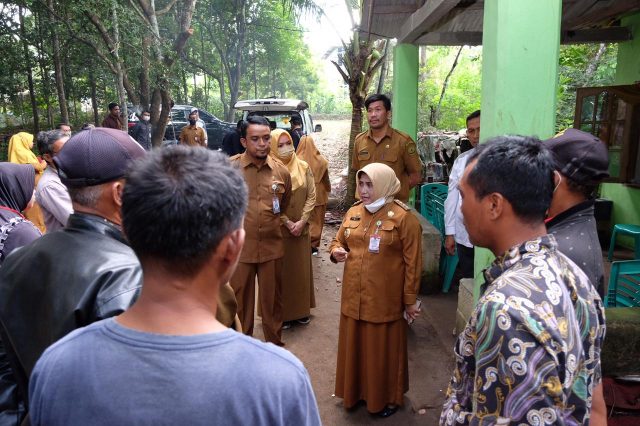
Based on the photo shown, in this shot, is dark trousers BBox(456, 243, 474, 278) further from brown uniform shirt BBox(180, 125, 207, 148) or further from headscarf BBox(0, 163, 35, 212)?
brown uniform shirt BBox(180, 125, 207, 148)

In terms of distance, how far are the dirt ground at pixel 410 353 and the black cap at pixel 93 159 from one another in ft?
7.95

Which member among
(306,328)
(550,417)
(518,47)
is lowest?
(306,328)

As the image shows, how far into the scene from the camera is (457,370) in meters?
1.52

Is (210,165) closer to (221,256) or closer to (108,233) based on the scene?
(221,256)

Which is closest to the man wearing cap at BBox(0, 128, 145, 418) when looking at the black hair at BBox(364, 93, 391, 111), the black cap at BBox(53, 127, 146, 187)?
the black cap at BBox(53, 127, 146, 187)

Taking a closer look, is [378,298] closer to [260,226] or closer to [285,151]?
[260,226]

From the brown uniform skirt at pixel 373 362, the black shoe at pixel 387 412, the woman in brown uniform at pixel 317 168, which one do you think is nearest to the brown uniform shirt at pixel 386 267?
the brown uniform skirt at pixel 373 362

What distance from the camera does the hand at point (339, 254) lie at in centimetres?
313

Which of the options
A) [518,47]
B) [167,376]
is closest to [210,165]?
[167,376]

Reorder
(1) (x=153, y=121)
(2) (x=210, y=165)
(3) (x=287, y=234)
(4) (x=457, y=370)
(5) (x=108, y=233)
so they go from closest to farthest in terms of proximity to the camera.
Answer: (2) (x=210, y=165)
(5) (x=108, y=233)
(4) (x=457, y=370)
(3) (x=287, y=234)
(1) (x=153, y=121)

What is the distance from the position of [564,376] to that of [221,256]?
3.01 ft

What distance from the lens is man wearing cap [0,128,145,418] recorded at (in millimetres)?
1213

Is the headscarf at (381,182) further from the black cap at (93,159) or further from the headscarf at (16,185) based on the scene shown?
the headscarf at (16,185)

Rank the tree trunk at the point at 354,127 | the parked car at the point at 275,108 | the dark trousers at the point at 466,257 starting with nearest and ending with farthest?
the dark trousers at the point at 466,257 → the tree trunk at the point at 354,127 → the parked car at the point at 275,108
